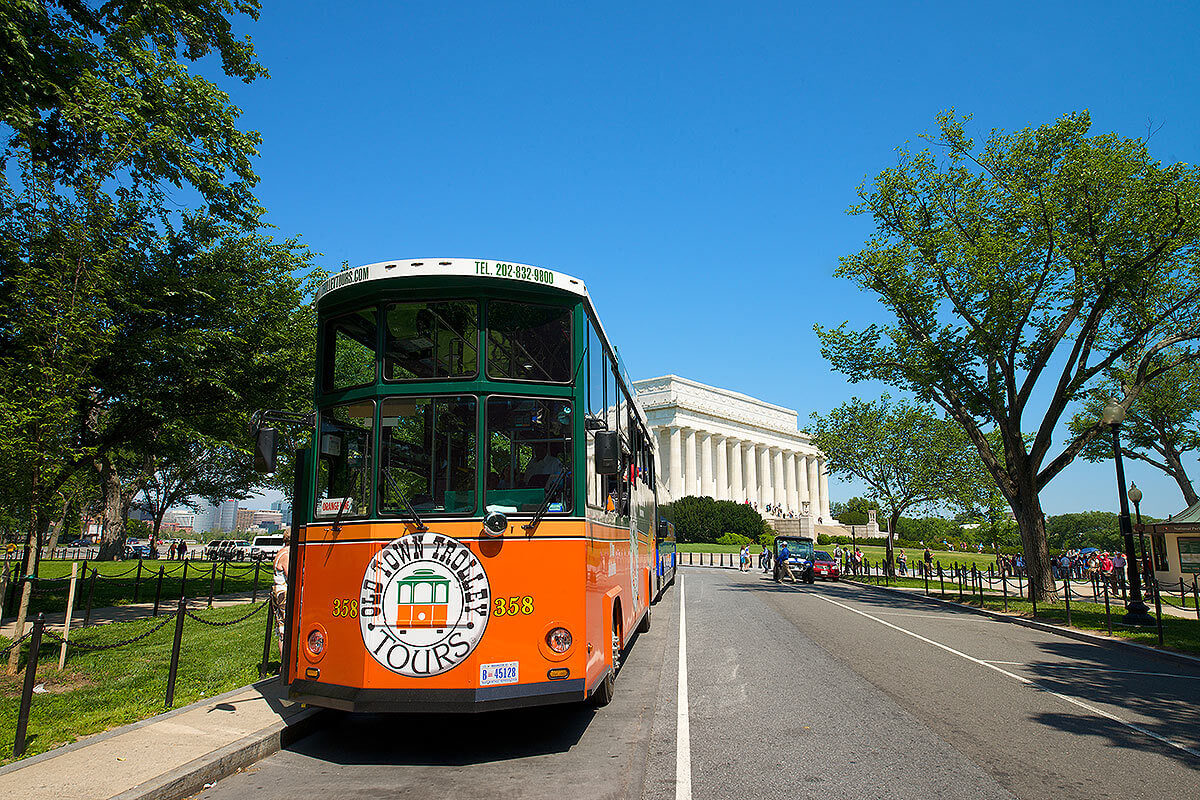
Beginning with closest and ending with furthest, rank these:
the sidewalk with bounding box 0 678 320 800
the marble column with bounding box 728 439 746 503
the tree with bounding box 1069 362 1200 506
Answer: the sidewalk with bounding box 0 678 320 800
the tree with bounding box 1069 362 1200 506
the marble column with bounding box 728 439 746 503

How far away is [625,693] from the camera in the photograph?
943cm

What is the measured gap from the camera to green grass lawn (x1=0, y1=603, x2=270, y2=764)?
24.0 ft

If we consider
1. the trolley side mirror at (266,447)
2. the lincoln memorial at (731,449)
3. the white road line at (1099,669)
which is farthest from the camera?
the lincoln memorial at (731,449)

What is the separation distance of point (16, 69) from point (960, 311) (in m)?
23.8

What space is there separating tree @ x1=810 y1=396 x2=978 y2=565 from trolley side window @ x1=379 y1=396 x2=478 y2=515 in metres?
40.3

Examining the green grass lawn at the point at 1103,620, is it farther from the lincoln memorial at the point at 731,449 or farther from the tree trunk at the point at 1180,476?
the lincoln memorial at the point at 731,449

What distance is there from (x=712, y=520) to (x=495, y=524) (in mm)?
70761

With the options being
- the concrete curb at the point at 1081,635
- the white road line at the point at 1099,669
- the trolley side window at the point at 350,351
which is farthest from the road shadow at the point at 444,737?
the concrete curb at the point at 1081,635

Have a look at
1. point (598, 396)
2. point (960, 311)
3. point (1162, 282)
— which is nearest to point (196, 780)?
point (598, 396)

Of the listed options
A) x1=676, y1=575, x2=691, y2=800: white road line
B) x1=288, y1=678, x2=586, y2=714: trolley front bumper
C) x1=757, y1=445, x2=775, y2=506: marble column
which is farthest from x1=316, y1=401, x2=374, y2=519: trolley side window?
x1=757, y1=445, x2=775, y2=506: marble column

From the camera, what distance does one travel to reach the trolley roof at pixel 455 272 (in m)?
6.88

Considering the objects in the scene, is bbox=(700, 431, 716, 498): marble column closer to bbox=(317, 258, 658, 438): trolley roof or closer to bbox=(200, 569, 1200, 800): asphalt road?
bbox=(200, 569, 1200, 800): asphalt road

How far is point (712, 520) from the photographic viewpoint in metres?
75.3

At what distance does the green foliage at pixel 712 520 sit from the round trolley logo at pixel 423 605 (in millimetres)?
67417
